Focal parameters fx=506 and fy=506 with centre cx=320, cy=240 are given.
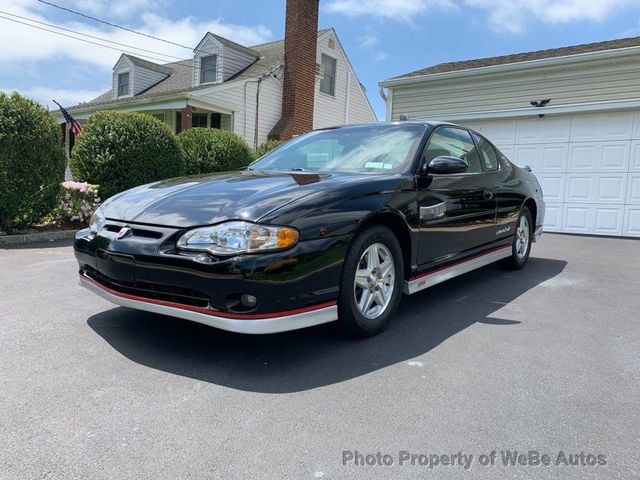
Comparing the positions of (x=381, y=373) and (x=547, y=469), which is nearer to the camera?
(x=547, y=469)

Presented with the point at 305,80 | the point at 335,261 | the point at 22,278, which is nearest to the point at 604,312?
the point at 335,261

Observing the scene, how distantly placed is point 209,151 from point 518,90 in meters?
6.86

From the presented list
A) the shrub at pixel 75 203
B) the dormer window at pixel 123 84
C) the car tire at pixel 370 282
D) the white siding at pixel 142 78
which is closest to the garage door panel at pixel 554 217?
the car tire at pixel 370 282

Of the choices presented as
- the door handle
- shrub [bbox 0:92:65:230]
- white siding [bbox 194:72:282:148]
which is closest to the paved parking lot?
the door handle

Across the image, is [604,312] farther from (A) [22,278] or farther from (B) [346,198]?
(A) [22,278]

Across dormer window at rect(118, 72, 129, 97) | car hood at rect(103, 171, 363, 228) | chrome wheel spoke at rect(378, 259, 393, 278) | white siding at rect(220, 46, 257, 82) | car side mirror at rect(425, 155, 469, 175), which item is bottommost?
chrome wheel spoke at rect(378, 259, 393, 278)

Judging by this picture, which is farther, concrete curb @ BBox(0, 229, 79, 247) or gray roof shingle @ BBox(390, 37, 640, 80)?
gray roof shingle @ BBox(390, 37, 640, 80)

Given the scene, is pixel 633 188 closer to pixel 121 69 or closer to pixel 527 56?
pixel 527 56

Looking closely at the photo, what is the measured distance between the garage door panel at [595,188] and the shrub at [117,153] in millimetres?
7974

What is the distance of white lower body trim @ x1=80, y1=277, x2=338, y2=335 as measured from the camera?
8.76 feet

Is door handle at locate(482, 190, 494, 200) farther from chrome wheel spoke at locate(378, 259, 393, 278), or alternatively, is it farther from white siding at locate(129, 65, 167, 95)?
white siding at locate(129, 65, 167, 95)

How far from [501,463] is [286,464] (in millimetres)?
869

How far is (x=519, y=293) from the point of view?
192 inches

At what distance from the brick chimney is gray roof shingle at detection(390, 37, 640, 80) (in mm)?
6058
